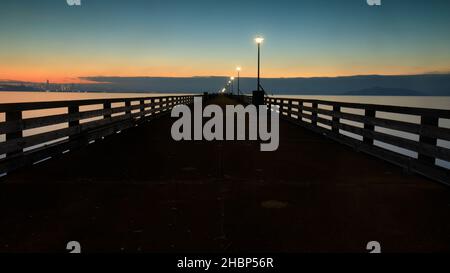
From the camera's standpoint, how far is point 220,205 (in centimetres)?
507

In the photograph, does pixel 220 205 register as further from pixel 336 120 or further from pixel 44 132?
pixel 336 120

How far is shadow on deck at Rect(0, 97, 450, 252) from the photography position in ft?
12.7

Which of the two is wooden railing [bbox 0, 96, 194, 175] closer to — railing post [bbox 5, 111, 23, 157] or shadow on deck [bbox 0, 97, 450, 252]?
railing post [bbox 5, 111, 23, 157]

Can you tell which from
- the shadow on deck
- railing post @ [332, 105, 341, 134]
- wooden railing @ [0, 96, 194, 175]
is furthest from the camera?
railing post @ [332, 105, 341, 134]

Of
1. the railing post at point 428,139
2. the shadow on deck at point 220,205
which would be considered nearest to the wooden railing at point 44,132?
the shadow on deck at point 220,205

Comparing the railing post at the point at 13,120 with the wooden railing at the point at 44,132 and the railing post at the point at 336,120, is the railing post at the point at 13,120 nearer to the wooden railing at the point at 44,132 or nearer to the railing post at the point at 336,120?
the wooden railing at the point at 44,132

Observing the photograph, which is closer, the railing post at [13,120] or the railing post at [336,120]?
the railing post at [13,120]

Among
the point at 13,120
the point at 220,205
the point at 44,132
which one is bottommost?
the point at 220,205

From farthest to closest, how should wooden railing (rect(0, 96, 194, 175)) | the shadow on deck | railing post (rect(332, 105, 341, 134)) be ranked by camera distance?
railing post (rect(332, 105, 341, 134)) < wooden railing (rect(0, 96, 194, 175)) < the shadow on deck

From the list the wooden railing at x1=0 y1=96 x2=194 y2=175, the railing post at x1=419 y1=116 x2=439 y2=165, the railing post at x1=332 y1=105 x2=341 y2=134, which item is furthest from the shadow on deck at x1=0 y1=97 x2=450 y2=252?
the railing post at x1=332 y1=105 x2=341 y2=134

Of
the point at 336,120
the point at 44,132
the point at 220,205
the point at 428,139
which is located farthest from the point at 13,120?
the point at 336,120

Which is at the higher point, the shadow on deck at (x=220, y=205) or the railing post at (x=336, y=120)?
the railing post at (x=336, y=120)

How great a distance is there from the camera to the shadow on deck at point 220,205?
3.88m

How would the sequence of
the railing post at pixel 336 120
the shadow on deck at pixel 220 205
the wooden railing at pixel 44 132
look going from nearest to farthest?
the shadow on deck at pixel 220 205 → the wooden railing at pixel 44 132 → the railing post at pixel 336 120
